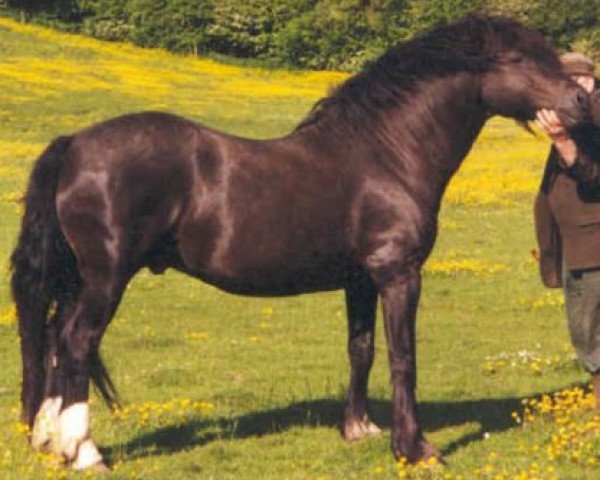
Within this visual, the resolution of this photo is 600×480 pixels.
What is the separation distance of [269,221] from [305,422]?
2265mm

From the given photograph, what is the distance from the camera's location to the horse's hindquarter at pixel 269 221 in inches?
361

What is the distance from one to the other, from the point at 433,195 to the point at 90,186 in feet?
7.82

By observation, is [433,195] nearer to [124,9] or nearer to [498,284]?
[498,284]

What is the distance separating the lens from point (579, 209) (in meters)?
9.66

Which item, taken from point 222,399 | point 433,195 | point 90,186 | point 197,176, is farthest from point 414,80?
point 222,399

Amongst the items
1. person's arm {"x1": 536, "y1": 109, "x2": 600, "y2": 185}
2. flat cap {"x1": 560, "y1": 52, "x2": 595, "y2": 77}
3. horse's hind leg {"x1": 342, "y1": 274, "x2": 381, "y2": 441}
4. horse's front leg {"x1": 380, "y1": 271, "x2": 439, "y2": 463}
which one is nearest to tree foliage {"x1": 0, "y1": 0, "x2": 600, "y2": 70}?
horse's hind leg {"x1": 342, "y1": 274, "x2": 381, "y2": 441}

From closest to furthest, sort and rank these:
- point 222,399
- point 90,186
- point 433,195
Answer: point 90,186
point 433,195
point 222,399

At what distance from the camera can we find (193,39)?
72.3 m

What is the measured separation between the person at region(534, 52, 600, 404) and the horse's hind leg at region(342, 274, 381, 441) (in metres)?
1.45

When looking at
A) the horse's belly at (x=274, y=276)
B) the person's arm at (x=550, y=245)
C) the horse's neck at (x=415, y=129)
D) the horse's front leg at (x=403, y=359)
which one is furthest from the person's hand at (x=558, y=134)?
the horse's belly at (x=274, y=276)

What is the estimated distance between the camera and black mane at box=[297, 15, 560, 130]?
9547 mm

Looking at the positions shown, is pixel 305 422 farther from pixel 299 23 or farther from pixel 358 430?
pixel 299 23

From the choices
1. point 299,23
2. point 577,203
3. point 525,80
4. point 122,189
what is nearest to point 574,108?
point 525,80

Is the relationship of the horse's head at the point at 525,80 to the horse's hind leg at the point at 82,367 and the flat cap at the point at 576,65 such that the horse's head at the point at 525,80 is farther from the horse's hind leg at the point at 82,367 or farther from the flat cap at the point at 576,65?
the horse's hind leg at the point at 82,367
